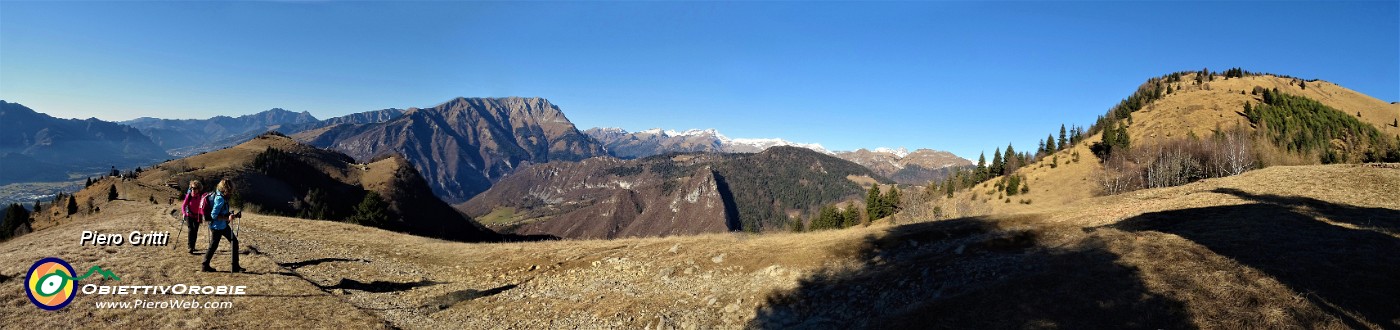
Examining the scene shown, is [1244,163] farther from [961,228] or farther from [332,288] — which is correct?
[332,288]

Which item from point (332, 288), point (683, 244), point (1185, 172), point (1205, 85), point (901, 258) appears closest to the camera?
point (332, 288)

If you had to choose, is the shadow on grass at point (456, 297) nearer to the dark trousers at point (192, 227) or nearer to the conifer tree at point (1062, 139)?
the dark trousers at point (192, 227)

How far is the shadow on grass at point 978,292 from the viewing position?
12.1 metres

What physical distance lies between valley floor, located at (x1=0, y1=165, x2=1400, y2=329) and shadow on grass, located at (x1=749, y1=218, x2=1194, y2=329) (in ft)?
0.25

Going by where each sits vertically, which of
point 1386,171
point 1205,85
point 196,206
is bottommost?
point 196,206

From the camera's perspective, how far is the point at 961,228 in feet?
95.0

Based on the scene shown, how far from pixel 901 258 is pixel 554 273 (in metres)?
15.8

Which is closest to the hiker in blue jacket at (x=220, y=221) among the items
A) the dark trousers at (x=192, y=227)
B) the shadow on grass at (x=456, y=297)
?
the dark trousers at (x=192, y=227)

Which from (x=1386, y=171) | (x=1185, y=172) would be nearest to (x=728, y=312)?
(x=1386, y=171)

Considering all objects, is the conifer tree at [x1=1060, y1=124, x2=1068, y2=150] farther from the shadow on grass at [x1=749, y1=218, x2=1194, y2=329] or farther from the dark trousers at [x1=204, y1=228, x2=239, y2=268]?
the dark trousers at [x1=204, y1=228, x2=239, y2=268]

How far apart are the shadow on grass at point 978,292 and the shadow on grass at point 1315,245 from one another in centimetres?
314

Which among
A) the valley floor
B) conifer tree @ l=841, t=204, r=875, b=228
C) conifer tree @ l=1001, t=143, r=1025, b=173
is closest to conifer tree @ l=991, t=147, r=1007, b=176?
conifer tree @ l=1001, t=143, r=1025, b=173

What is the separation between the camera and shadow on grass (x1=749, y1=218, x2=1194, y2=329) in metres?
12.1

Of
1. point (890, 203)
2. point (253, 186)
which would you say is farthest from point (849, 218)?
point (253, 186)
